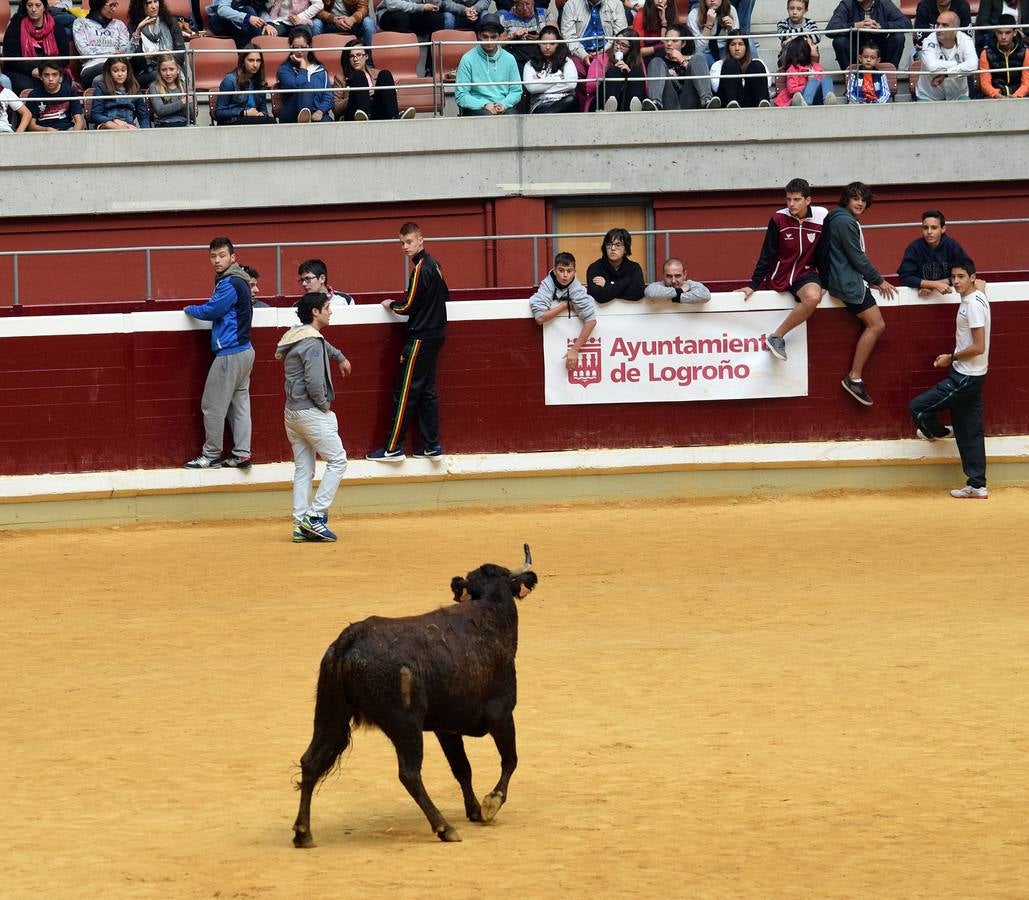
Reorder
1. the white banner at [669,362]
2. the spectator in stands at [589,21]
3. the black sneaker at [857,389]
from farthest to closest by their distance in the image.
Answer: the spectator in stands at [589,21], the black sneaker at [857,389], the white banner at [669,362]

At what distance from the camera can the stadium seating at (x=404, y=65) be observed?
1984 cm

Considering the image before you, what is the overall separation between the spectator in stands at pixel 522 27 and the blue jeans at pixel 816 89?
264 centimetres

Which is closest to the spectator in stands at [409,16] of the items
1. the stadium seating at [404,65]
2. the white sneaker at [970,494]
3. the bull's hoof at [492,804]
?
the stadium seating at [404,65]

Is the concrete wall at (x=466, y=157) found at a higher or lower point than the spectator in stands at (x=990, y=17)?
lower

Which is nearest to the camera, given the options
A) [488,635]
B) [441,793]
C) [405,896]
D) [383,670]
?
[405,896]

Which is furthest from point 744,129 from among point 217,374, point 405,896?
point 405,896

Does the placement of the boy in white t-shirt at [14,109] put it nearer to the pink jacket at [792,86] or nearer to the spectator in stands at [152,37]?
the spectator in stands at [152,37]

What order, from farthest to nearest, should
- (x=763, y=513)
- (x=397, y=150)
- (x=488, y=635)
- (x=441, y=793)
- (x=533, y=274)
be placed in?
(x=397, y=150), (x=533, y=274), (x=763, y=513), (x=441, y=793), (x=488, y=635)

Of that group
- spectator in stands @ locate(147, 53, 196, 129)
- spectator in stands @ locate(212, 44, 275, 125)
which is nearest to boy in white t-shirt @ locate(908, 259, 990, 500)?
spectator in stands @ locate(212, 44, 275, 125)

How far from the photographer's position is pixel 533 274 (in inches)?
662

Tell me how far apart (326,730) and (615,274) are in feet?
31.5

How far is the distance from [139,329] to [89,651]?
5.65 metres

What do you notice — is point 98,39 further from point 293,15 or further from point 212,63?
point 293,15

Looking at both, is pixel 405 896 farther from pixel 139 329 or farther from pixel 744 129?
pixel 744 129
